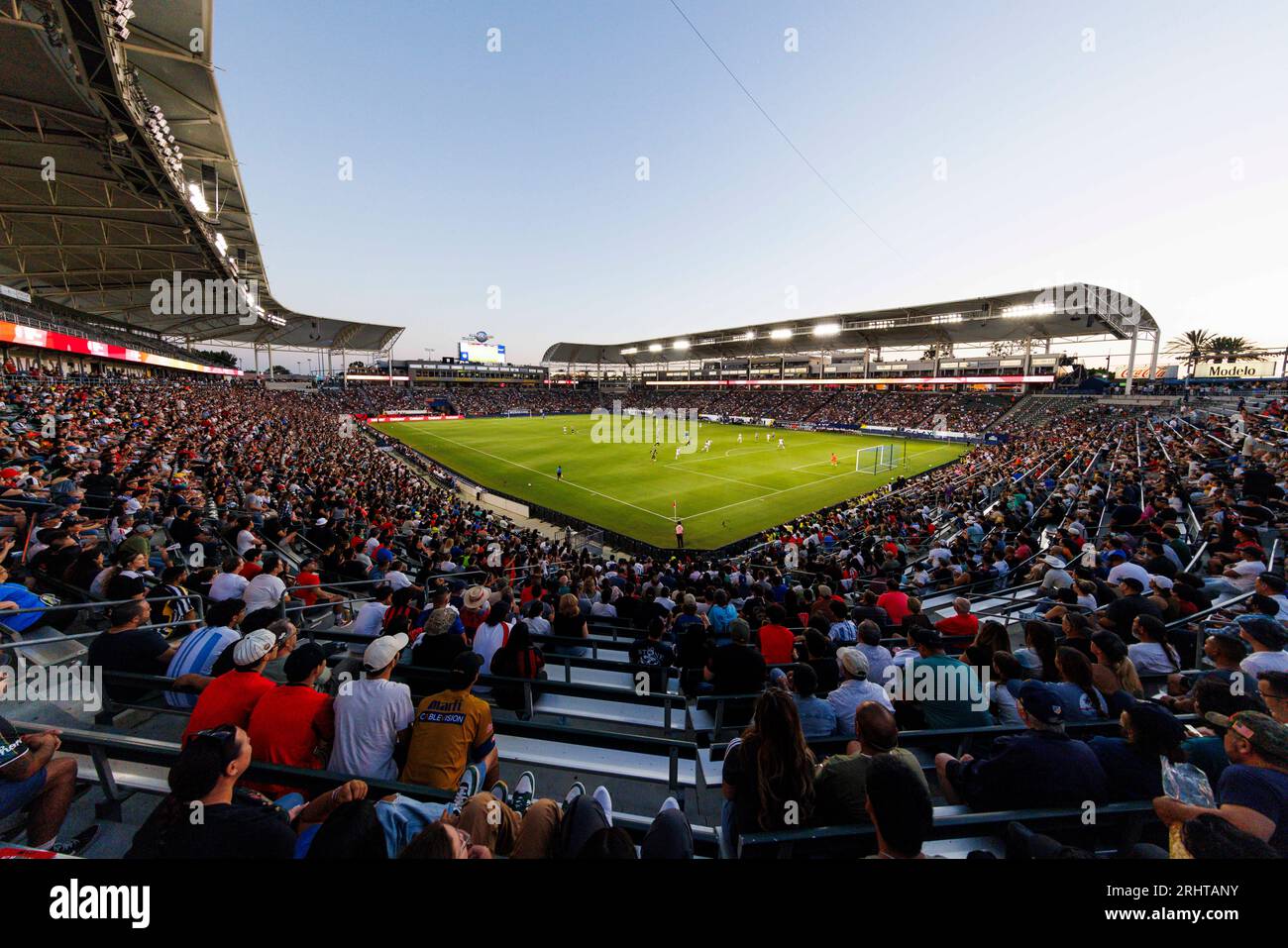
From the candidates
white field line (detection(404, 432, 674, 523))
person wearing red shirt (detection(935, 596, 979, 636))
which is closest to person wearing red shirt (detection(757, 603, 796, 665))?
person wearing red shirt (detection(935, 596, 979, 636))

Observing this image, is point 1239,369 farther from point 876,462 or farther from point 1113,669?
point 1113,669

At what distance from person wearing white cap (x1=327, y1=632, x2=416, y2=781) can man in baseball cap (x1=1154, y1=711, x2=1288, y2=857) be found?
4.60m

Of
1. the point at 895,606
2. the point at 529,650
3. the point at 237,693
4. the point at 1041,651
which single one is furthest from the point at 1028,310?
the point at 237,693

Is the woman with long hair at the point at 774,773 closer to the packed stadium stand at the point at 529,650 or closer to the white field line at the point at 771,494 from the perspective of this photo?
the packed stadium stand at the point at 529,650

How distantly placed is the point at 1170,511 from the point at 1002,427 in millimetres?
51850

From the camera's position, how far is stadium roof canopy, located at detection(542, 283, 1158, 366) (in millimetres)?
48656

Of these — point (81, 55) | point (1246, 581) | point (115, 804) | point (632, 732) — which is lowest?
point (632, 732)

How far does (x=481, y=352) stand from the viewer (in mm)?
115438

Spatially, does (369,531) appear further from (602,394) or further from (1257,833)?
(602,394)

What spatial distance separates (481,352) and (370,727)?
122 meters

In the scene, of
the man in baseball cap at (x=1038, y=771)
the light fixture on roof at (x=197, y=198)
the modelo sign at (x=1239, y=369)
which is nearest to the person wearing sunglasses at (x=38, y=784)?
the man in baseball cap at (x=1038, y=771)

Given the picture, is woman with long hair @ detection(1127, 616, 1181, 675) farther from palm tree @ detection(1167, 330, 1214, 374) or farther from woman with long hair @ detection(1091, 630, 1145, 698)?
palm tree @ detection(1167, 330, 1214, 374)
